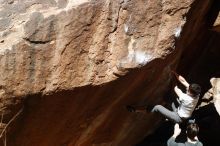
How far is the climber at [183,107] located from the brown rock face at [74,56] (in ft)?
1.90

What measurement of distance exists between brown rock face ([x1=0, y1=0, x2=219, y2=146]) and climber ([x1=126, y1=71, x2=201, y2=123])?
58cm

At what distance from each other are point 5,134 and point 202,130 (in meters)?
5.15

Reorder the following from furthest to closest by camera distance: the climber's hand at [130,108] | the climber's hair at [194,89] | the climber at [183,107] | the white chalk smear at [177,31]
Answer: the climber's hand at [130,108] → the climber at [183,107] → the climber's hair at [194,89] → the white chalk smear at [177,31]

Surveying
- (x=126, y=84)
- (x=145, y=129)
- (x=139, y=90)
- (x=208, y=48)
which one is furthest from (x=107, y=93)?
(x=208, y=48)

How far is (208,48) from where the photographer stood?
927 centimetres

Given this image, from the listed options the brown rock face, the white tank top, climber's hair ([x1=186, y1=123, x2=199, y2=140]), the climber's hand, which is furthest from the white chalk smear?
climber's hair ([x1=186, y1=123, x2=199, y2=140])

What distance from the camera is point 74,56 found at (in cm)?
590

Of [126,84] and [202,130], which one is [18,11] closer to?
[126,84]

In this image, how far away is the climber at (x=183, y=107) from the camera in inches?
273

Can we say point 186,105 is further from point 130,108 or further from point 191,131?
point 130,108

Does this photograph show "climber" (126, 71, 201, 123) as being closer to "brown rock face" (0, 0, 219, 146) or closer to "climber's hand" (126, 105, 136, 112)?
"climber's hand" (126, 105, 136, 112)

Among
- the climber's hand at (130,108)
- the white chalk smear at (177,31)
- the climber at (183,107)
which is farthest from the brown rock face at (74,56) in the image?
the climber at (183,107)

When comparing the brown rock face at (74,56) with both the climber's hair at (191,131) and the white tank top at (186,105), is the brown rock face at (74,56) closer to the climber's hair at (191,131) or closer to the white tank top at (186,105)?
the white tank top at (186,105)

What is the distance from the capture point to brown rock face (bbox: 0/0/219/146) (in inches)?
226
